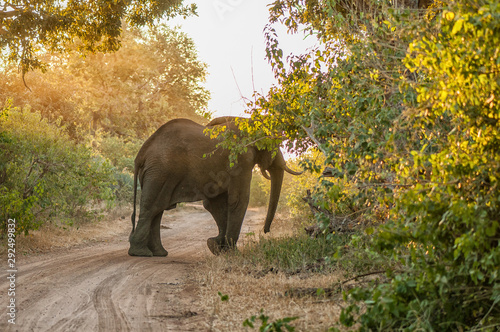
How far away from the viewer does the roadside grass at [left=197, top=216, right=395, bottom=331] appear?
555cm

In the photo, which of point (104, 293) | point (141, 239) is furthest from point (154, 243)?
point (104, 293)

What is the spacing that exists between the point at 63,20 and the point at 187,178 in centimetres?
618

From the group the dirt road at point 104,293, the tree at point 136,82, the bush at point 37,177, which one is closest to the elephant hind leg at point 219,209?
the dirt road at point 104,293

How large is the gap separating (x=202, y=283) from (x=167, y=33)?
1426 inches

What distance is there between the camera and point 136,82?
130ft

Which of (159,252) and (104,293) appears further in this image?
(159,252)

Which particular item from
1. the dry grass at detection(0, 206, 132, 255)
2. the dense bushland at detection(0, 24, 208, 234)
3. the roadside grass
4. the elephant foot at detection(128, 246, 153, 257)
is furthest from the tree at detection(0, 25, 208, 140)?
the roadside grass

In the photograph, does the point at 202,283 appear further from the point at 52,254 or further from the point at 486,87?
the point at 486,87

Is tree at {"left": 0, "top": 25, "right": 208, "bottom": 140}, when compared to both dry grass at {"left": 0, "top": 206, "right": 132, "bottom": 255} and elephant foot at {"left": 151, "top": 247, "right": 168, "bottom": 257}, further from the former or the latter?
elephant foot at {"left": 151, "top": 247, "right": 168, "bottom": 257}

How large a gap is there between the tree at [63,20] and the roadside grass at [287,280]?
8.51 meters

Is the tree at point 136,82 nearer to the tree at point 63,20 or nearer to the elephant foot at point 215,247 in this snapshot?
the tree at point 63,20

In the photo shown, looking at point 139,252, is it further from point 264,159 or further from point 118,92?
point 118,92

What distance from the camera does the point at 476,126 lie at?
4.15 metres

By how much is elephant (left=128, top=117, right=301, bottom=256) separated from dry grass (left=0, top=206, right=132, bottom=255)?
2.01 metres
